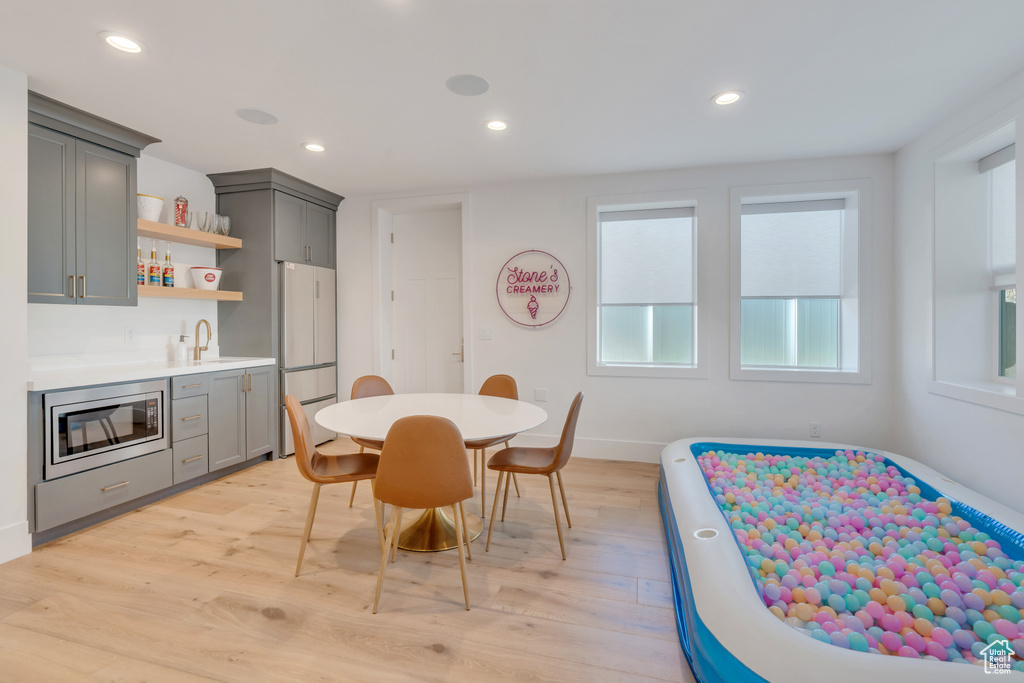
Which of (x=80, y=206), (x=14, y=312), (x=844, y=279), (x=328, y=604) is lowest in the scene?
(x=328, y=604)

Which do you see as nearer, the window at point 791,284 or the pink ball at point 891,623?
the pink ball at point 891,623

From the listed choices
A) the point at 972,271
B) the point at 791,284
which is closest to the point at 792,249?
the point at 791,284

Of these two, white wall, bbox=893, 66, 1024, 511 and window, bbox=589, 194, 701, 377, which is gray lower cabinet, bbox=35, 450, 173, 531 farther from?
white wall, bbox=893, 66, 1024, 511

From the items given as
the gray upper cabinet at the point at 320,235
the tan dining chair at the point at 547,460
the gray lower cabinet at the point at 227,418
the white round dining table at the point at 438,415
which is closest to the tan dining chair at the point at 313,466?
the white round dining table at the point at 438,415

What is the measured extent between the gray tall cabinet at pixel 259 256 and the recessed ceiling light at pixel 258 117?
1050 mm

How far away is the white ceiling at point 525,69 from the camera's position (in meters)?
1.99

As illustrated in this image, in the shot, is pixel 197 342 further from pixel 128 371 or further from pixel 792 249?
pixel 792 249

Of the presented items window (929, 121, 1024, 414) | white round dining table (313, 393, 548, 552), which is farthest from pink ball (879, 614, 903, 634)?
window (929, 121, 1024, 414)

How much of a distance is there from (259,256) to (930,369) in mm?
5197

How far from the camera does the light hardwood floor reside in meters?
1.69

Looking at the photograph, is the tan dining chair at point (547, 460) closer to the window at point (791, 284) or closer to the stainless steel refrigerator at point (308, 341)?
the window at point (791, 284)

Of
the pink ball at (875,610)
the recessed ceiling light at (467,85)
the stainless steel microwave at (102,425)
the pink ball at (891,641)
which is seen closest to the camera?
the pink ball at (891,641)

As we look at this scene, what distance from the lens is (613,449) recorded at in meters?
4.23

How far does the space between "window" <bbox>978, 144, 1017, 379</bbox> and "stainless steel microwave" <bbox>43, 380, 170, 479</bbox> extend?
212 inches
